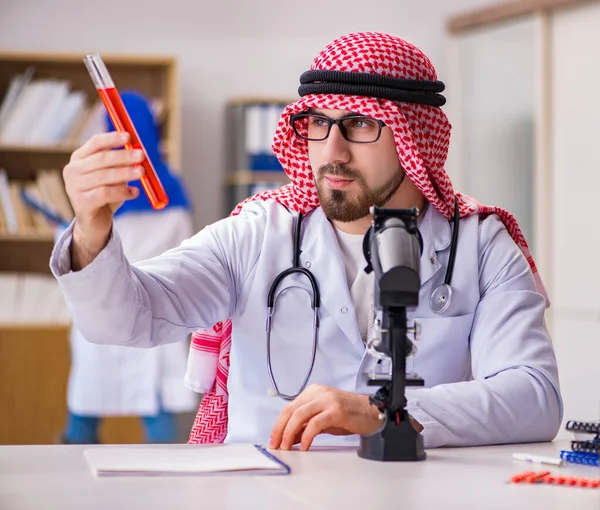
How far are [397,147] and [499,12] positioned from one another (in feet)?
11.5

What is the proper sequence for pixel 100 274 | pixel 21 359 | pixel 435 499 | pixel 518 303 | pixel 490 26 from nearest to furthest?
pixel 435 499
pixel 100 274
pixel 518 303
pixel 21 359
pixel 490 26

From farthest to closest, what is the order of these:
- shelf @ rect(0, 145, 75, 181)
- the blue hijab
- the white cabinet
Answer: shelf @ rect(0, 145, 75, 181) → the white cabinet → the blue hijab

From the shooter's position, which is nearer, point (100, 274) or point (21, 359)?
point (100, 274)

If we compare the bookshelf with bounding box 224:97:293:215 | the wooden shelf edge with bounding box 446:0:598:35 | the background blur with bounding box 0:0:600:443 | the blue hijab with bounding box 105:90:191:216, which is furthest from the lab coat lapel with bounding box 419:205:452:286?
the bookshelf with bounding box 224:97:293:215

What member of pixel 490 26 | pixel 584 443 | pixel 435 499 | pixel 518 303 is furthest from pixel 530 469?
pixel 490 26

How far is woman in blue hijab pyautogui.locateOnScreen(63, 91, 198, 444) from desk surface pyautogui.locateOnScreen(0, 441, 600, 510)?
2.86 metres

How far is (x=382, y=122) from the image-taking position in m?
2.08

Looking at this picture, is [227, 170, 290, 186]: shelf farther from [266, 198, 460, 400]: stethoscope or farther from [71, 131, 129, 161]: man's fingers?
[71, 131, 129, 161]: man's fingers

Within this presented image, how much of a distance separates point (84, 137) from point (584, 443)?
4159 mm

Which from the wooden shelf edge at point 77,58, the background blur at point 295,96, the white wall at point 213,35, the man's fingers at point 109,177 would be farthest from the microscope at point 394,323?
the white wall at point 213,35

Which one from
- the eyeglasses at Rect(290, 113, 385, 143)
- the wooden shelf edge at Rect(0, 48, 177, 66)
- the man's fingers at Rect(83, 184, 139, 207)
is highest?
the wooden shelf edge at Rect(0, 48, 177, 66)

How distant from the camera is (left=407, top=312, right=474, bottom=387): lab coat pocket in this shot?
2027 millimetres

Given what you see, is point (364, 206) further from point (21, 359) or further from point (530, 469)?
point (21, 359)

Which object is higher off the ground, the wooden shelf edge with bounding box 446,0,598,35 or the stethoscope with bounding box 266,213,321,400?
the wooden shelf edge with bounding box 446,0,598,35
